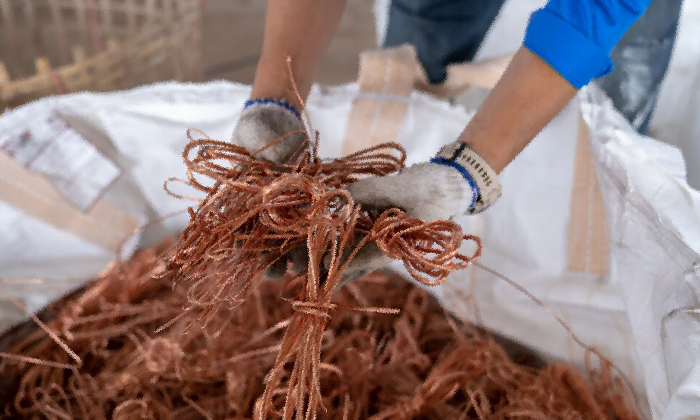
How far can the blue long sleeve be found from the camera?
17.8 inches

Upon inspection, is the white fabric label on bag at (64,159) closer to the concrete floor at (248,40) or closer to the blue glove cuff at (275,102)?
the blue glove cuff at (275,102)

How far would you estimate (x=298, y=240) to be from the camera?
452 mm

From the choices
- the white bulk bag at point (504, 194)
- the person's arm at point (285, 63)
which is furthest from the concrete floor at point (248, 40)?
the person's arm at point (285, 63)

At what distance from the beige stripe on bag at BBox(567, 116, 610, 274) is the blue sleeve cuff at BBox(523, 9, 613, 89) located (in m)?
0.21

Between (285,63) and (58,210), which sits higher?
(285,63)

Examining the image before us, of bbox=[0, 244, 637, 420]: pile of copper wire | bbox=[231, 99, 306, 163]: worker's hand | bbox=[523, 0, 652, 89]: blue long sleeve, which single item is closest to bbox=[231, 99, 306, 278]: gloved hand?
bbox=[231, 99, 306, 163]: worker's hand

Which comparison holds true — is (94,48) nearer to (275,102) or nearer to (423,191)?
(275,102)

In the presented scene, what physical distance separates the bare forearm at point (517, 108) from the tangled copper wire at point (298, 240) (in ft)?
0.32

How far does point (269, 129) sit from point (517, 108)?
231 mm

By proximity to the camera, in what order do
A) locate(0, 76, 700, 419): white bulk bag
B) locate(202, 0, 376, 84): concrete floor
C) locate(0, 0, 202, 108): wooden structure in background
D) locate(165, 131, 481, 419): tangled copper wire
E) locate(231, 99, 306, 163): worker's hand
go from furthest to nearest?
locate(202, 0, 376, 84): concrete floor < locate(0, 0, 202, 108): wooden structure in background < locate(0, 76, 700, 419): white bulk bag < locate(231, 99, 306, 163): worker's hand < locate(165, 131, 481, 419): tangled copper wire

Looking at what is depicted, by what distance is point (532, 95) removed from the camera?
1.54 feet

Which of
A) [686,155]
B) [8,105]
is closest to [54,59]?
[8,105]

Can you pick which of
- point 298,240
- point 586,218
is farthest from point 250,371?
point 586,218

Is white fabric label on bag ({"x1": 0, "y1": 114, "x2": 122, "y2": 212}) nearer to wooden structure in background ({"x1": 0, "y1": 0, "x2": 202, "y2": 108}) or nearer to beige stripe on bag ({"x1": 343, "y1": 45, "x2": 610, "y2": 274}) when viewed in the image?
wooden structure in background ({"x1": 0, "y1": 0, "x2": 202, "y2": 108})
